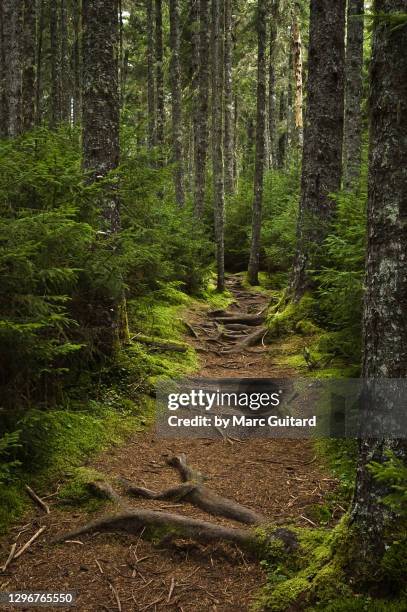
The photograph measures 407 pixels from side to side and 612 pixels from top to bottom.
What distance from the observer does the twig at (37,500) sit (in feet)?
15.7

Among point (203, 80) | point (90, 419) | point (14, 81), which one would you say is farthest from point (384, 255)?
point (203, 80)

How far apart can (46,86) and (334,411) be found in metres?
36.8

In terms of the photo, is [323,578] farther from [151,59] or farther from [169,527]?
[151,59]

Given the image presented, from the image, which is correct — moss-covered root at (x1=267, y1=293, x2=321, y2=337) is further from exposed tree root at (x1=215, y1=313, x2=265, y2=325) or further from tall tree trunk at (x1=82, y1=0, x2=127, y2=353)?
tall tree trunk at (x1=82, y1=0, x2=127, y2=353)

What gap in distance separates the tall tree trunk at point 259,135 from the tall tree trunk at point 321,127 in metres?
5.61

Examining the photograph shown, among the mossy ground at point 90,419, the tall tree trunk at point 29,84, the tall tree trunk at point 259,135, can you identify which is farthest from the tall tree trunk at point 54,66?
the mossy ground at point 90,419

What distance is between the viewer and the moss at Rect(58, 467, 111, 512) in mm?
4906

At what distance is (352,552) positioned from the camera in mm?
3424

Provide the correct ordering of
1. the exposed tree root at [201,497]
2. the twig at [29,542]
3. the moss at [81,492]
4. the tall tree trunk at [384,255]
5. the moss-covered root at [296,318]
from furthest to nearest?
the moss-covered root at [296,318] → the moss at [81,492] → the exposed tree root at [201,497] → the twig at [29,542] → the tall tree trunk at [384,255]

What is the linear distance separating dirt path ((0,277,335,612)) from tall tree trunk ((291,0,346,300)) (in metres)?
4.45

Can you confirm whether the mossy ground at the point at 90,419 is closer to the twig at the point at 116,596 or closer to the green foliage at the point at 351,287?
the twig at the point at 116,596

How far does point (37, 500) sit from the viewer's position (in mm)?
4844

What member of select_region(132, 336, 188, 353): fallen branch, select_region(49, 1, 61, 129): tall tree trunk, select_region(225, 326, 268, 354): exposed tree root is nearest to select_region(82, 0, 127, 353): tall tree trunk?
select_region(132, 336, 188, 353): fallen branch

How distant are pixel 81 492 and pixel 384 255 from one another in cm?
351
